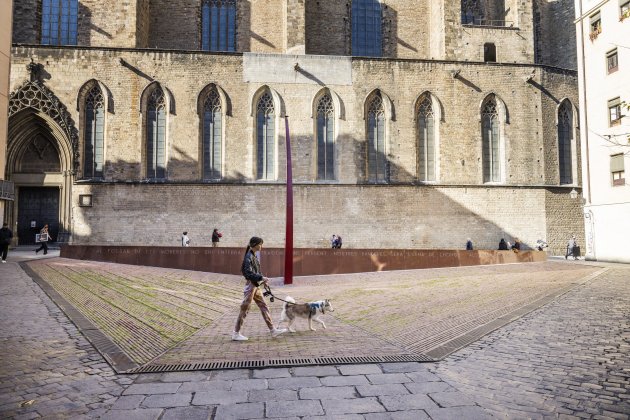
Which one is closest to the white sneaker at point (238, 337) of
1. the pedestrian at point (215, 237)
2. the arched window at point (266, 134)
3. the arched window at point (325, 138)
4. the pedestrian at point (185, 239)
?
the pedestrian at point (215, 237)

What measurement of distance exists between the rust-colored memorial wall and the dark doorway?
6912 millimetres

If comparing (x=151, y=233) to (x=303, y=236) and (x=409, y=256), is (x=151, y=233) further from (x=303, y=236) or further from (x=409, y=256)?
(x=409, y=256)

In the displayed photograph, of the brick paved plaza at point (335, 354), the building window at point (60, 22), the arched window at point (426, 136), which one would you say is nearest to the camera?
the brick paved plaza at point (335, 354)

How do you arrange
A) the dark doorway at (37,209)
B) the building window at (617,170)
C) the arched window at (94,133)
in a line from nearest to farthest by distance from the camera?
the building window at (617,170) → the arched window at (94,133) → the dark doorway at (37,209)

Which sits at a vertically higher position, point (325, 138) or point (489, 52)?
point (489, 52)

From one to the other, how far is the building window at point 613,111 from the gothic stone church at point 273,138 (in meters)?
4.22

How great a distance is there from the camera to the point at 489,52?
94.1ft

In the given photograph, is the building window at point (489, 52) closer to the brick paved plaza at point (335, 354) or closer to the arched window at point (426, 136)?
the arched window at point (426, 136)

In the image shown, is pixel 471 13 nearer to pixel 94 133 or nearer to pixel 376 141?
pixel 376 141

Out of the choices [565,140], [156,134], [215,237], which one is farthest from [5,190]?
[565,140]

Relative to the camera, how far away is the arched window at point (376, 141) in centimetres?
2434

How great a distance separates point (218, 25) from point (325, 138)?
451 inches

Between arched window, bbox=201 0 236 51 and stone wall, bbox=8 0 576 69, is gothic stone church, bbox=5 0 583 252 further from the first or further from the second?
arched window, bbox=201 0 236 51

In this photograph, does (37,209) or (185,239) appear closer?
(185,239)
